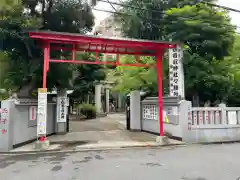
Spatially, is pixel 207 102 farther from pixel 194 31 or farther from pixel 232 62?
pixel 194 31

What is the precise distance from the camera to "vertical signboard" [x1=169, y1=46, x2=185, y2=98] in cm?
1089

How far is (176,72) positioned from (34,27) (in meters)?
6.98

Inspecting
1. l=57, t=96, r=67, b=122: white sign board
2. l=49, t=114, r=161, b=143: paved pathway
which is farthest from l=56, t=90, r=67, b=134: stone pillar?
l=49, t=114, r=161, b=143: paved pathway

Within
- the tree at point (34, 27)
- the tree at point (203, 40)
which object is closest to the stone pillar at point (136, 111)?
the tree at point (203, 40)

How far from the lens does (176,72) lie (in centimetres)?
1106

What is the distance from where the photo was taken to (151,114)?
43.6ft

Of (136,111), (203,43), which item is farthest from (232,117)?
(136,111)

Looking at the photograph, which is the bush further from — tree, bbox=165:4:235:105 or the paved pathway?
tree, bbox=165:4:235:105

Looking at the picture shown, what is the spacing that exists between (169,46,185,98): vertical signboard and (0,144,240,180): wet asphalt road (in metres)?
3.31

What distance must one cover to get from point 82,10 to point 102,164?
28.2ft

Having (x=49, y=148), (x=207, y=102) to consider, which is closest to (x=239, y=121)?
(x=207, y=102)

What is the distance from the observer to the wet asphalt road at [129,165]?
549 cm

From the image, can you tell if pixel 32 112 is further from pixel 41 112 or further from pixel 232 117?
pixel 232 117

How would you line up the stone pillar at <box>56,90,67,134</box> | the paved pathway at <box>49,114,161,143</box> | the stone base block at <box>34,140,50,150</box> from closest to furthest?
the stone base block at <box>34,140,50,150</box>
the paved pathway at <box>49,114,161,143</box>
the stone pillar at <box>56,90,67,134</box>
